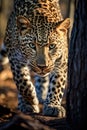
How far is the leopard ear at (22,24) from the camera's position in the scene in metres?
8.16

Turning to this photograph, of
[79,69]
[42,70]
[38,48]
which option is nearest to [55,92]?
[42,70]

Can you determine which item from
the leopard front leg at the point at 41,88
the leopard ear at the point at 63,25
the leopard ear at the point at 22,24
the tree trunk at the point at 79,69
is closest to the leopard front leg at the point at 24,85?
the leopard ear at the point at 22,24

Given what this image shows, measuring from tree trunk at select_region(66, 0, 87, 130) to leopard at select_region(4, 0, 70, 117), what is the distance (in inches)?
72.3

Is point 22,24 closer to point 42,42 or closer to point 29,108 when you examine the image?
point 42,42

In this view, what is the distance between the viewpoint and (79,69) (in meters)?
5.94

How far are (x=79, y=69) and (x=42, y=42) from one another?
86.7 inches

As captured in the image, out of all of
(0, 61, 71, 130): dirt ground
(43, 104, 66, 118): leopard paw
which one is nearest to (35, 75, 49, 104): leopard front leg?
(43, 104, 66, 118): leopard paw

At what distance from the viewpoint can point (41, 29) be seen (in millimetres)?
8141

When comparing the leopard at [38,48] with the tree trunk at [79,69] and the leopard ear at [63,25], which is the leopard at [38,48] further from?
the tree trunk at [79,69]

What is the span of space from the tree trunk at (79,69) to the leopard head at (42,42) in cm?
189

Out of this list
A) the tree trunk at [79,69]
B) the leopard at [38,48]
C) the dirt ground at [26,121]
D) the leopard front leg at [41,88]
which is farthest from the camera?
the leopard front leg at [41,88]

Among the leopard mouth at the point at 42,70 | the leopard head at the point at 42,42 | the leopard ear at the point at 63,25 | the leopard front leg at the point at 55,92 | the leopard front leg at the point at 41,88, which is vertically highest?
the leopard ear at the point at 63,25

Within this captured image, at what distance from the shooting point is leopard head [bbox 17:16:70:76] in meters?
8.02

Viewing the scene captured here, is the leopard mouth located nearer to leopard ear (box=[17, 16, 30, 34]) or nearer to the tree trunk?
leopard ear (box=[17, 16, 30, 34])
